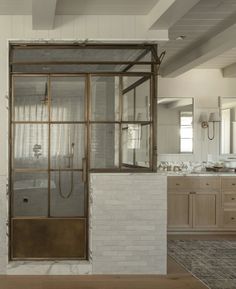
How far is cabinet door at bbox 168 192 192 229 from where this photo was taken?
21.8 feet

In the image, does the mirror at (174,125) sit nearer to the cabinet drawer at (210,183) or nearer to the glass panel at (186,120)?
the glass panel at (186,120)

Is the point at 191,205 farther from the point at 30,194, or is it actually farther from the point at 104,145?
the point at 30,194

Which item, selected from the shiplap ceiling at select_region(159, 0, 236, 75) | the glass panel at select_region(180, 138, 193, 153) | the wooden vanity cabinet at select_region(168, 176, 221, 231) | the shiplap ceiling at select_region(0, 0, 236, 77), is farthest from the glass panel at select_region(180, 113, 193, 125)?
the shiplap ceiling at select_region(0, 0, 236, 77)

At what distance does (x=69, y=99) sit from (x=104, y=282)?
6.32 feet

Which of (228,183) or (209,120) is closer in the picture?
(228,183)

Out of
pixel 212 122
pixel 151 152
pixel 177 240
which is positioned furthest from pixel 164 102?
pixel 151 152

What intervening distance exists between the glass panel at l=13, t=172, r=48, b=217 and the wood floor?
26.4 inches

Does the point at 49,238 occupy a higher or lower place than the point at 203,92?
lower

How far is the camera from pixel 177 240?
6.25 metres

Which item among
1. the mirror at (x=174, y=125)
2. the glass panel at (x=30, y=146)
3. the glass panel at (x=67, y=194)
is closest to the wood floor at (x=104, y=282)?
the glass panel at (x=67, y=194)

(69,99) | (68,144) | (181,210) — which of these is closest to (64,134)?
(68,144)

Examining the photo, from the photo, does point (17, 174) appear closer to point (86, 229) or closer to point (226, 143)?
point (86, 229)

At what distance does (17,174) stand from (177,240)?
2.80 meters

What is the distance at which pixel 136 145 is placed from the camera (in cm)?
464
